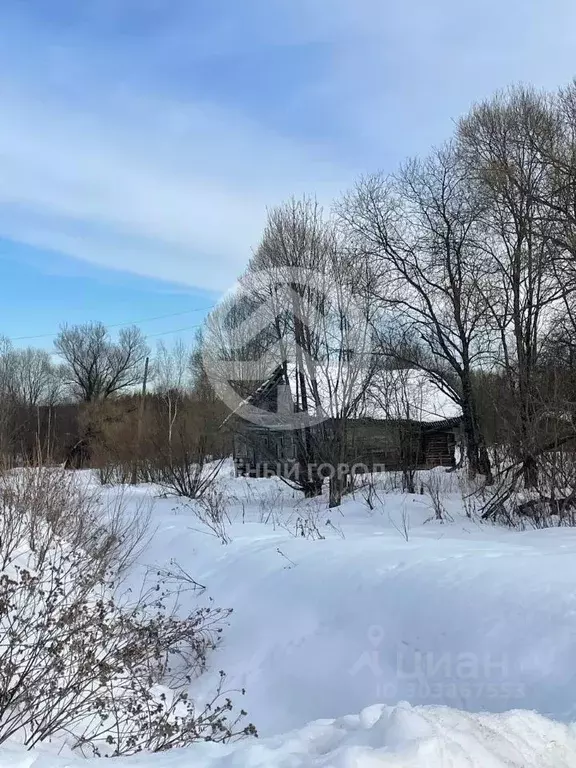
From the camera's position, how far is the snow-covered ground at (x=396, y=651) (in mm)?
2582

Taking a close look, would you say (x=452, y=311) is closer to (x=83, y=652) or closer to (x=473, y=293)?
(x=473, y=293)

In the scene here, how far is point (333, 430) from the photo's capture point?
47.9ft

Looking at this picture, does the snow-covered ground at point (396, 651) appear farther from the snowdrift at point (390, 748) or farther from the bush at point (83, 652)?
the bush at point (83, 652)

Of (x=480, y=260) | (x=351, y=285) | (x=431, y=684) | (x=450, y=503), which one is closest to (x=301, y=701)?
(x=431, y=684)

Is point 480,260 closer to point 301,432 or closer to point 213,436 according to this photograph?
point 301,432

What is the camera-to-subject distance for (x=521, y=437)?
9492mm

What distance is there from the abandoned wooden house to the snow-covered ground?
23.0 feet

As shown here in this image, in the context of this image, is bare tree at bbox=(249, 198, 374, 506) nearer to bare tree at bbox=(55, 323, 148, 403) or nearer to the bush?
the bush

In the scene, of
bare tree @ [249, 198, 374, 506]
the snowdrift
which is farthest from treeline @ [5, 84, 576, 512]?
the snowdrift

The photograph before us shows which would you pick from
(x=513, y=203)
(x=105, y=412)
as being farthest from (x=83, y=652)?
(x=105, y=412)

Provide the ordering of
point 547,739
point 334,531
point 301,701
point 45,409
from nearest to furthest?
point 547,739
point 301,701
point 334,531
point 45,409

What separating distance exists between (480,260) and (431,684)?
17349mm

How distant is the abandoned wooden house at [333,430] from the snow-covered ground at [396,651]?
700cm

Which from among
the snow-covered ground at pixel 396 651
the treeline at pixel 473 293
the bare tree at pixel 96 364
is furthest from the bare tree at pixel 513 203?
the bare tree at pixel 96 364
